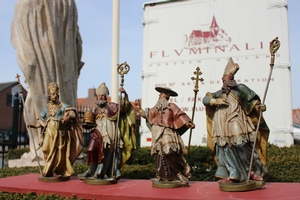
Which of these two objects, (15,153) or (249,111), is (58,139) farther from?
(15,153)

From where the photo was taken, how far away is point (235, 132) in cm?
509

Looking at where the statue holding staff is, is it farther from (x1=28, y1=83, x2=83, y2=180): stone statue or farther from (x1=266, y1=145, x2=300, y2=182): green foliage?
(x1=266, y1=145, x2=300, y2=182): green foliage

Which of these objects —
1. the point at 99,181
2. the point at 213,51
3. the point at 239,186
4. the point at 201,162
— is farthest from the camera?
the point at 213,51

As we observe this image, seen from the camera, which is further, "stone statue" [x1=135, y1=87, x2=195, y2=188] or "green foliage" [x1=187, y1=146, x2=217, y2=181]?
"green foliage" [x1=187, y1=146, x2=217, y2=181]

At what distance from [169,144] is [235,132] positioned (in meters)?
1.06

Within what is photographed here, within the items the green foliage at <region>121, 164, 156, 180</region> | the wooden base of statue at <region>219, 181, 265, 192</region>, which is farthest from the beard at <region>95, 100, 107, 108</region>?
the wooden base of statue at <region>219, 181, 265, 192</region>

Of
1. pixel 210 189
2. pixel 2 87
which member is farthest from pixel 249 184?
pixel 2 87

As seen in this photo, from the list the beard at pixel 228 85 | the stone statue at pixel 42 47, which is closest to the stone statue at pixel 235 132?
the beard at pixel 228 85

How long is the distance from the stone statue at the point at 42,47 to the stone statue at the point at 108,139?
4111mm

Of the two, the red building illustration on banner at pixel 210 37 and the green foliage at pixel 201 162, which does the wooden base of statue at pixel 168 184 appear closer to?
the green foliage at pixel 201 162

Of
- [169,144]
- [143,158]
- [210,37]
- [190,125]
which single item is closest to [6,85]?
[143,158]

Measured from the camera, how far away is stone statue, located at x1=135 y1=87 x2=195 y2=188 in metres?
5.48

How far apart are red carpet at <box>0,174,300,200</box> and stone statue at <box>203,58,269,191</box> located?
11.9 inches

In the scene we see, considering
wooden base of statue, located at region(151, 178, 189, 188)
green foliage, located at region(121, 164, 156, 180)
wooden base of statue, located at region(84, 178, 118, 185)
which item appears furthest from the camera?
green foliage, located at region(121, 164, 156, 180)
